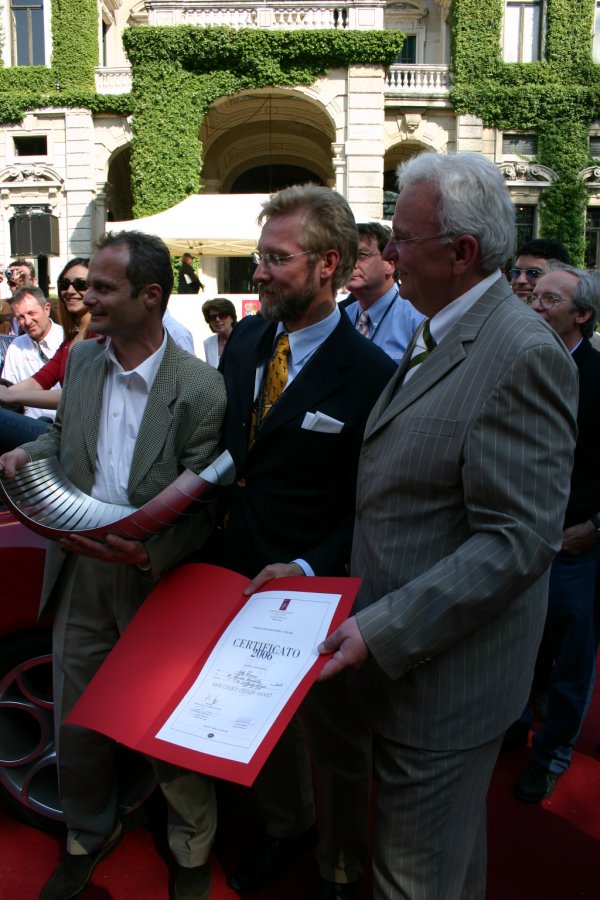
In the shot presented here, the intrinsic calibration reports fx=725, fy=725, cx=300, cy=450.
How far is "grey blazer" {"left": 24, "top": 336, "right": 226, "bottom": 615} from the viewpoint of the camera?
7.22ft

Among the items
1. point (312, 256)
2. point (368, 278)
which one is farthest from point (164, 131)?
point (312, 256)

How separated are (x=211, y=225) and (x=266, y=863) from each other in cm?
968

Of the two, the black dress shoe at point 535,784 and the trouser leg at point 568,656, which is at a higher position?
the trouser leg at point 568,656

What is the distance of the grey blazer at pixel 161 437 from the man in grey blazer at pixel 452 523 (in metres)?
0.65

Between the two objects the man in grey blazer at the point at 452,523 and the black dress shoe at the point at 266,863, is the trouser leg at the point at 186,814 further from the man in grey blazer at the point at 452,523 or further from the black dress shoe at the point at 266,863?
the man in grey blazer at the point at 452,523

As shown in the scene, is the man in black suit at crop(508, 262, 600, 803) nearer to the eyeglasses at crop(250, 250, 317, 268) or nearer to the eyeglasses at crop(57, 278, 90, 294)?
the eyeglasses at crop(250, 250, 317, 268)

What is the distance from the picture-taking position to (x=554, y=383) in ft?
4.82

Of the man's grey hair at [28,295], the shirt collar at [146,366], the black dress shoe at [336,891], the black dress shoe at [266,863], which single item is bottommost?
the black dress shoe at [266,863]

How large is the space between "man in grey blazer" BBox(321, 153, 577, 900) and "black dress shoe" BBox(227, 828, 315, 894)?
0.91 metres

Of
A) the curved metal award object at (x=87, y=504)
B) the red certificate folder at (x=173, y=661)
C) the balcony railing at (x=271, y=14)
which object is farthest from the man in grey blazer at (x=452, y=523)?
the balcony railing at (x=271, y=14)

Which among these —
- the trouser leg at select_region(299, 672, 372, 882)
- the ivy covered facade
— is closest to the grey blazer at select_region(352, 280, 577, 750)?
the trouser leg at select_region(299, 672, 372, 882)

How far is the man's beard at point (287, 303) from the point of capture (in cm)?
221

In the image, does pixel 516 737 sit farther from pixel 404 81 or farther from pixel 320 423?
pixel 404 81

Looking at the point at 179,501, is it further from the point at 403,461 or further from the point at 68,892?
the point at 68,892
